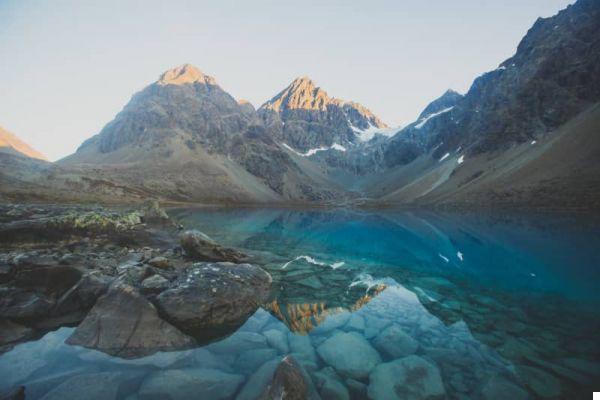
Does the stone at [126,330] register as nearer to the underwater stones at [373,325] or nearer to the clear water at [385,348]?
the clear water at [385,348]

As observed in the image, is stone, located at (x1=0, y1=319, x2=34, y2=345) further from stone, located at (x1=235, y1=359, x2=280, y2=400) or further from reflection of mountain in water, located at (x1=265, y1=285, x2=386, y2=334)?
reflection of mountain in water, located at (x1=265, y1=285, x2=386, y2=334)

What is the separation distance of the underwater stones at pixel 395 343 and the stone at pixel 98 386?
668 cm

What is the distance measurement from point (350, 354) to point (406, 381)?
1680 millimetres

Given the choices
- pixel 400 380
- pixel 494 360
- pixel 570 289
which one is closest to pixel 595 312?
pixel 570 289

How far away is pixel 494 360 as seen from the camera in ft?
27.4

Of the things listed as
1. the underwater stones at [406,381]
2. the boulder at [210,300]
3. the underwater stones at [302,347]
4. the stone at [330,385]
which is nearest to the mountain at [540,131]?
the underwater stones at [406,381]

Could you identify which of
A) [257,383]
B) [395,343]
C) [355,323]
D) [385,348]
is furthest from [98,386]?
[395,343]

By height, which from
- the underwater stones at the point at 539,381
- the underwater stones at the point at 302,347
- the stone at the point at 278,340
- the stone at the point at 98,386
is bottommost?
the underwater stones at the point at 539,381

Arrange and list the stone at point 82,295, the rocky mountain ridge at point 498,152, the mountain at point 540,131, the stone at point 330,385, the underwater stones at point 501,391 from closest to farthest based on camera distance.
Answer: the stone at point 330,385 → the underwater stones at point 501,391 → the stone at point 82,295 → the mountain at point 540,131 → the rocky mountain ridge at point 498,152

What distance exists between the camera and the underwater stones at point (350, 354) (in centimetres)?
766

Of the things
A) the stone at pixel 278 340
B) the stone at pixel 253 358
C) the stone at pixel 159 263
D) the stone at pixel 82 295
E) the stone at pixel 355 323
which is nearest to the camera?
the stone at pixel 253 358

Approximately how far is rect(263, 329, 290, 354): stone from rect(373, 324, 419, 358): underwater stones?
2847mm

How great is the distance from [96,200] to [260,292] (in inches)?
3837

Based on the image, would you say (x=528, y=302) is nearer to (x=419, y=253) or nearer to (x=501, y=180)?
(x=419, y=253)
